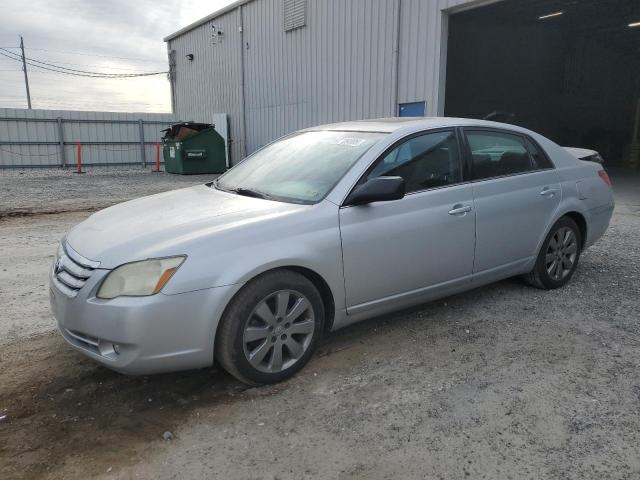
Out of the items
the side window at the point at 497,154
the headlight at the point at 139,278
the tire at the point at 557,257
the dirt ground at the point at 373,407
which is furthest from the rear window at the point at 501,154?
the headlight at the point at 139,278

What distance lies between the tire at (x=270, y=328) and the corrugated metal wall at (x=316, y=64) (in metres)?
9.05

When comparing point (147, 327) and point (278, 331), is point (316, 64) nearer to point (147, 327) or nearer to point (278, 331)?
point (278, 331)

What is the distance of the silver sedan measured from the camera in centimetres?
268

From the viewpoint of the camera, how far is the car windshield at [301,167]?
3.40 meters

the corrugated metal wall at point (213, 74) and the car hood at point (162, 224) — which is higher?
the corrugated metal wall at point (213, 74)

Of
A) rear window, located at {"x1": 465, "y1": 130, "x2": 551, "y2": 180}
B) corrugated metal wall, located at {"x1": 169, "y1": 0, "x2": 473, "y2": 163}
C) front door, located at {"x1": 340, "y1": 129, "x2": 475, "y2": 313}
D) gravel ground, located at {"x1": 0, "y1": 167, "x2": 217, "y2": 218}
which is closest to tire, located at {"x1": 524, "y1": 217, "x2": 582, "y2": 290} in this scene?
rear window, located at {"x1": 465, "y1": 130, "x2": 551, "y2": 180}

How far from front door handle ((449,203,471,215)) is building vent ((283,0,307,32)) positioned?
42.7 ft

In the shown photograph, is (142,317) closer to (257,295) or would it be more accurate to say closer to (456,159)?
(257,295)

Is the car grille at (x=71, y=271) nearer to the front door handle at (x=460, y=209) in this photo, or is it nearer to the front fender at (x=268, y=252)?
the front fender at (x=268, y=252)

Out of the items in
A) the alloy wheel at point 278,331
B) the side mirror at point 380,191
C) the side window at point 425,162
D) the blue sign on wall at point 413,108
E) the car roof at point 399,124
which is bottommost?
the alloy wheel at point 278,331

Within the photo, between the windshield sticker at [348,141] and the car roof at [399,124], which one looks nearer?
the windshield sticker at [348,141]

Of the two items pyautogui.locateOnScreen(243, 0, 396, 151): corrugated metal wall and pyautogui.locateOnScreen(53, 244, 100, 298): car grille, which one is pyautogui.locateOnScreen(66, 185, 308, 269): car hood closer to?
pyautogui.locateOnScreen(53, 244, 100, 298): car grille

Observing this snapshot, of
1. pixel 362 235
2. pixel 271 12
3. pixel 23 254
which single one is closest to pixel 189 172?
pixel 271 12

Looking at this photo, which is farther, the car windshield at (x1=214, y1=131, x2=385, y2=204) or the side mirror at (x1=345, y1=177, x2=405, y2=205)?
the car windshield at (x1=214, y1=131, x2=385, y2=204)
